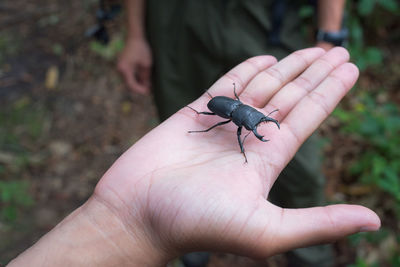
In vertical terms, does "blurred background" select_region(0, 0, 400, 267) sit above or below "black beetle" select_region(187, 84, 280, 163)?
below

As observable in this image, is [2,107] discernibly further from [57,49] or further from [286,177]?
[286,177]

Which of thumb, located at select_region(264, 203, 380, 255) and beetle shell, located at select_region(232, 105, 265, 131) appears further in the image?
beetle shell, located at select_region(232, 105, 265, 131)

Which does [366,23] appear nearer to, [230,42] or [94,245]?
[230,42]

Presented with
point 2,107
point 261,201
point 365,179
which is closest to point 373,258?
point 365,179

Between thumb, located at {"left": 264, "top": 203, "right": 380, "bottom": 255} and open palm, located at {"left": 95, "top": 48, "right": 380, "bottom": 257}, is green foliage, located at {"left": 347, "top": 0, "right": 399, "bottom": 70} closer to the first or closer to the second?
open palm, located at {"left": 95, "top": 48, "right": 380, "bottom": 257}

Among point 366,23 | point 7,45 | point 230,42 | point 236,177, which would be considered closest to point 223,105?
point 236,177

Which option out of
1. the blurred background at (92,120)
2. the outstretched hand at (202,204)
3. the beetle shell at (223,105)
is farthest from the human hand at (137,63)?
the outstretched hand at (202,204)

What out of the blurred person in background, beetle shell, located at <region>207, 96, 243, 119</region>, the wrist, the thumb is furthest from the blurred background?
the wrist
